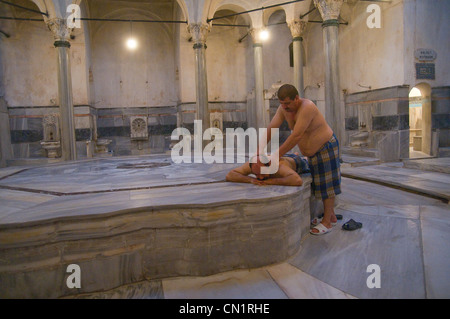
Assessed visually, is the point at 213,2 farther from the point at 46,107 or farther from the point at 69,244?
the point at 69,244

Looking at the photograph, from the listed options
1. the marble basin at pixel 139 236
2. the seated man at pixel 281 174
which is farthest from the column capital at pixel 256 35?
the marble basin at pixel 139 236

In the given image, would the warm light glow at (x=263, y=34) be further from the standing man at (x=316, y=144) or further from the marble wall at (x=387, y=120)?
the standing man at (x=316, y=144)

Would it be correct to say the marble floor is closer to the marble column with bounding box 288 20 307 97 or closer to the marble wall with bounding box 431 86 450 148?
the marble wall with bounding box 431 86 450 148

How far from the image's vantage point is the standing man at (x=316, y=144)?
3338 millimetres

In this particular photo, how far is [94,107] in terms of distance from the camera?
12.8 m

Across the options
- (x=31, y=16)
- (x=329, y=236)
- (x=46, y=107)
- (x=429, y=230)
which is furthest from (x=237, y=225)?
(x=31, y=16)

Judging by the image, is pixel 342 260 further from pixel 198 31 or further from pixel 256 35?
pixel 256 35

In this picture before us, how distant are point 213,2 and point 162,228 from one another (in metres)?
9.31

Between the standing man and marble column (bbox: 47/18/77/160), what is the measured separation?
738 cm

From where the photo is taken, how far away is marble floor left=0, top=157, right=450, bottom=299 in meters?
2.41

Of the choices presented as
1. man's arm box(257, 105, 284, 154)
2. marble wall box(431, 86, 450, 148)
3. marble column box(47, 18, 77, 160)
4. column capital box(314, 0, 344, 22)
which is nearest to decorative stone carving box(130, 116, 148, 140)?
marble column box(47, 18, 77, 160)

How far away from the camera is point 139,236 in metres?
A: 2.69

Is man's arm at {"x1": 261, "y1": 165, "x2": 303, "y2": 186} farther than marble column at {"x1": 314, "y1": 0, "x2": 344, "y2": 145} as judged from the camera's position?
No
